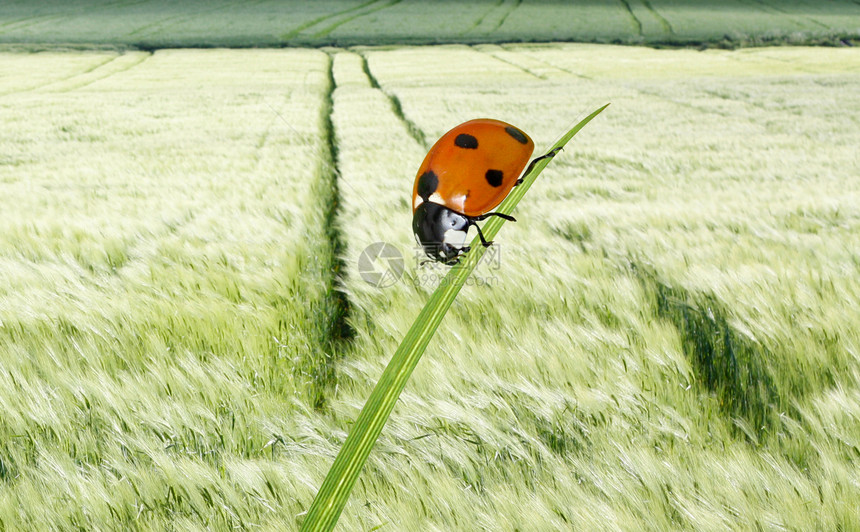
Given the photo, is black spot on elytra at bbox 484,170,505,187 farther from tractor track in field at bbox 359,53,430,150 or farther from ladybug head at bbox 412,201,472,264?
tractor track in field at bbox 359,53,430,150

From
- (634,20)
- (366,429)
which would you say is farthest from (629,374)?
(634,20)

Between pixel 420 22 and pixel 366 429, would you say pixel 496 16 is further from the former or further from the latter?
pixel 366 429

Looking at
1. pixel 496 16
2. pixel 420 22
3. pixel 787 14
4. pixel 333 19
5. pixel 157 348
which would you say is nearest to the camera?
pixel 157 348

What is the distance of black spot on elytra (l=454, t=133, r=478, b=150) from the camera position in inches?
60.5

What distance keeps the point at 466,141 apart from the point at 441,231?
354 mm

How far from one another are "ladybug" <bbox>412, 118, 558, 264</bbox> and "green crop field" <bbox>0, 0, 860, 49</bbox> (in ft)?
135

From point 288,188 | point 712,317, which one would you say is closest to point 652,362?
point 712,317

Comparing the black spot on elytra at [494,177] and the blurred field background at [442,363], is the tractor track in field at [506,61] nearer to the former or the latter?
the blurred field background at [442,363]

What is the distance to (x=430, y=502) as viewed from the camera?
667mm

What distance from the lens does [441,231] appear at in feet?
4.45

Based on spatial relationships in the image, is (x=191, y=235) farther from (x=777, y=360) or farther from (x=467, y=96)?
(x=467, y=96)

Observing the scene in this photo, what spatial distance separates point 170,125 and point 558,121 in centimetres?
680

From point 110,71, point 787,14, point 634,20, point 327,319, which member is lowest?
point 327,319

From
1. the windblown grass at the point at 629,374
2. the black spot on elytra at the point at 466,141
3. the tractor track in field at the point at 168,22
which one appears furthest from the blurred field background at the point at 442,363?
the tractor track in field at the point at 168,22
